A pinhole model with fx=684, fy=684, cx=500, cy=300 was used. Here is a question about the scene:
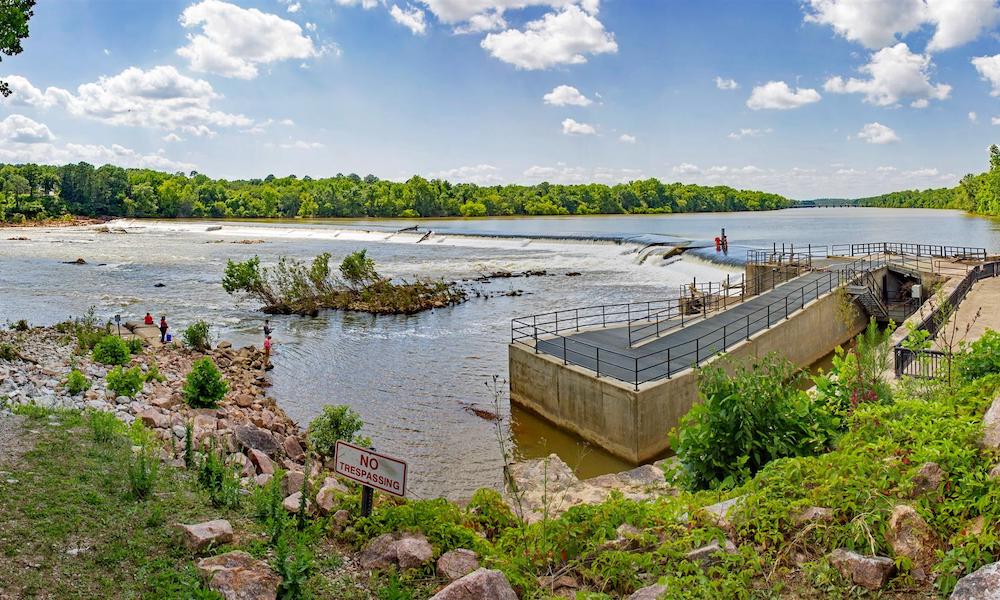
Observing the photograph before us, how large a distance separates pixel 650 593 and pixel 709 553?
2.25 ft

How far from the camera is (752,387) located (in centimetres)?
817

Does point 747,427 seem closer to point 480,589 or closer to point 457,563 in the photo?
point 457,563

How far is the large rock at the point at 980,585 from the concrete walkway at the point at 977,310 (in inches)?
558

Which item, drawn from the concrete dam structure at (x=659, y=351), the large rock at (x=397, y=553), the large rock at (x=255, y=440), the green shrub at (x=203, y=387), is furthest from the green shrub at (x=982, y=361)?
the green shrub at (x=203, y=387)

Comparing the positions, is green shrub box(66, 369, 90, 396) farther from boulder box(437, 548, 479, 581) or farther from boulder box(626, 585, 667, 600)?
boulder box(626, 585, 667, 600)

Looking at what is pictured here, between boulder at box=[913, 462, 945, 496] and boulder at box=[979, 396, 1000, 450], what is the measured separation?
58 cm

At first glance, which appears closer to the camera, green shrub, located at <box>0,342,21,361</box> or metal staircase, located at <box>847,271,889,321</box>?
green shrub, located at <box>0,342,21,361</box>

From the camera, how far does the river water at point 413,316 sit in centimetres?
Result: 1595

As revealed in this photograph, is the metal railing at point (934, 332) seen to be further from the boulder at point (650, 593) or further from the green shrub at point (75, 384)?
the green shrub at point (75, 384)

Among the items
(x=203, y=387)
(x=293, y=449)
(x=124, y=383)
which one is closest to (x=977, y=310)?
(x=293, y=449)

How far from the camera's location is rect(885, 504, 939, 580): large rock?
5.09 metres

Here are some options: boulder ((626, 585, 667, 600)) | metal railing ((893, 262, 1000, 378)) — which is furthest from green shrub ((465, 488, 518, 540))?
metal railing ((893, 262, 1000, 378))

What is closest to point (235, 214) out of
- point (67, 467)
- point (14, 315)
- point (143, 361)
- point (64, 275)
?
point (64, 275)

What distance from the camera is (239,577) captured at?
551cm
